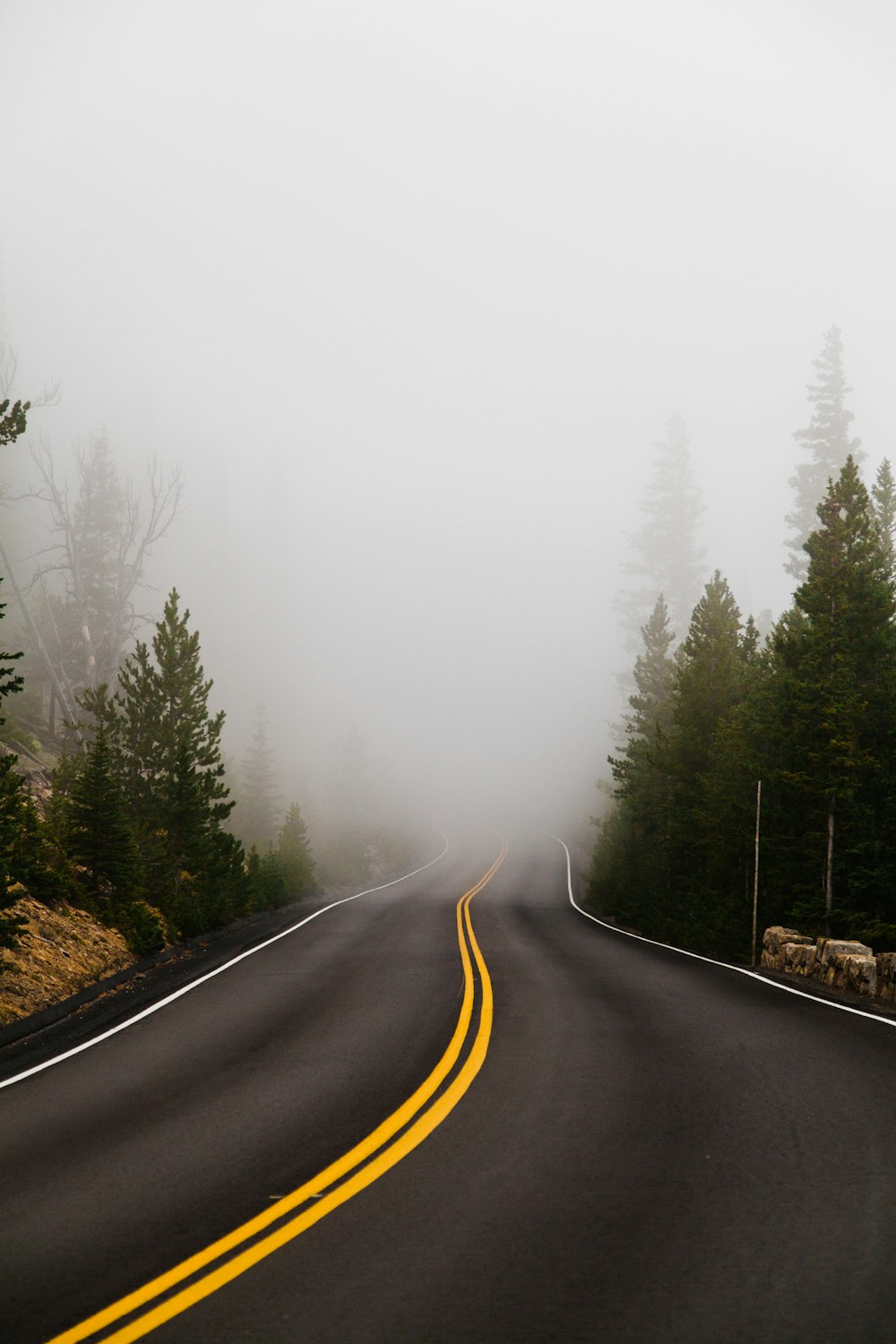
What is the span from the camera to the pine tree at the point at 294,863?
30.8 metres

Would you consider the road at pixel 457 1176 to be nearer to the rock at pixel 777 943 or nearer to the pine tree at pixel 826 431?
the rock at pixel 777 943

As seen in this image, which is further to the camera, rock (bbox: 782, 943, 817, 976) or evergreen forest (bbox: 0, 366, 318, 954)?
rock (bbox: 782, 943, 817, 976)

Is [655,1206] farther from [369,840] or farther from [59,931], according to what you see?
[369,840]

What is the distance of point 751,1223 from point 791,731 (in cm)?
1653

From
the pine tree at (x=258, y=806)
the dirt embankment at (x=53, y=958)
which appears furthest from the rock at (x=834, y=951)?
the pine tree at (x=258, y=806)

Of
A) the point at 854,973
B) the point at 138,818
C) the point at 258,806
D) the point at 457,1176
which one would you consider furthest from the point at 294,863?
the point at 457,1176

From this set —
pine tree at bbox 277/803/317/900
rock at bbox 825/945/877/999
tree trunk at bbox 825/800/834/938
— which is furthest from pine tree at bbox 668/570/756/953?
pine tree at bbox 277/803/317/900

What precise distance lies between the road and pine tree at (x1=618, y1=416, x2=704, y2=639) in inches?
2146

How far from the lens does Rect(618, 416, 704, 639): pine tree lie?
64375 mm

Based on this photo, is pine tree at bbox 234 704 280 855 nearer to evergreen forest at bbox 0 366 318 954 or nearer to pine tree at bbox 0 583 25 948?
evergreen forest at bbox 0 366 318 954

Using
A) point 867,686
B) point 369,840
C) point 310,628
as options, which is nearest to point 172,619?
point 867,686

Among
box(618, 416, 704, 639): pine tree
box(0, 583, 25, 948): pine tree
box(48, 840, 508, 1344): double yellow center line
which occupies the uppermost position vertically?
box(618, 416, 704, 639): pine tree

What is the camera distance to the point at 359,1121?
268 inches

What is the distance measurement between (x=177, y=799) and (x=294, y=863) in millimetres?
13430
